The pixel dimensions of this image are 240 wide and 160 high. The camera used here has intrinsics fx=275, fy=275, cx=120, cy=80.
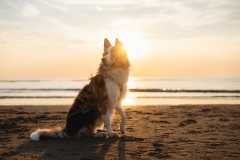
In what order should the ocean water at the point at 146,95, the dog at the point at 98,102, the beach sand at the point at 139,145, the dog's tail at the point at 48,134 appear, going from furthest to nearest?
the ocean water at the point at 146,95, the dog at the point at 98,102, the dog's tail at the point at 48,134, the beach sand at the point at 139,145

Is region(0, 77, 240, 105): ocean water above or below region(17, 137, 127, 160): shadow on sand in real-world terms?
below

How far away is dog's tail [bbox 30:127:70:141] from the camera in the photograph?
6102 millimetres

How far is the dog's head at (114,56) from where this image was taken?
6.26 meters

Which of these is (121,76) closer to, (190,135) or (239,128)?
Answer: (190,135)

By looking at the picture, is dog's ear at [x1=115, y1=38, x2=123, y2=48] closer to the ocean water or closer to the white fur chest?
the white fur chest

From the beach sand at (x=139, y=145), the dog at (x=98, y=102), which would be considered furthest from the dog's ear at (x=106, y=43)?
the beach sand at (x=139, y=145)

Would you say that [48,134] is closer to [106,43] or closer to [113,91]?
[113,91]

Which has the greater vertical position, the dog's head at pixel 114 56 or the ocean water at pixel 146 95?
the dog's head at pixel 114 56

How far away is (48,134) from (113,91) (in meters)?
1.76

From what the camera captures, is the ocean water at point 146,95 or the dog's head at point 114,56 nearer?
the dog's head at point 114,56

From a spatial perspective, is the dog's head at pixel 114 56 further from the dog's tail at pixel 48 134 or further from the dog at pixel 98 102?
the dog's tail at pixel 48 134

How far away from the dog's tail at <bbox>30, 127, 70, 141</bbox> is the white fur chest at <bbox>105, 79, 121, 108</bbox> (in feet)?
4.34

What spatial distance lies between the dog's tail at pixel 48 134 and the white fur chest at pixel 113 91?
132 centimetres

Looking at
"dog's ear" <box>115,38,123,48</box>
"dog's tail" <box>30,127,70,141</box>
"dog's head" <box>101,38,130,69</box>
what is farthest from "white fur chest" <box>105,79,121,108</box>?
"dog's tail" <box>30,127,70,141</box>
